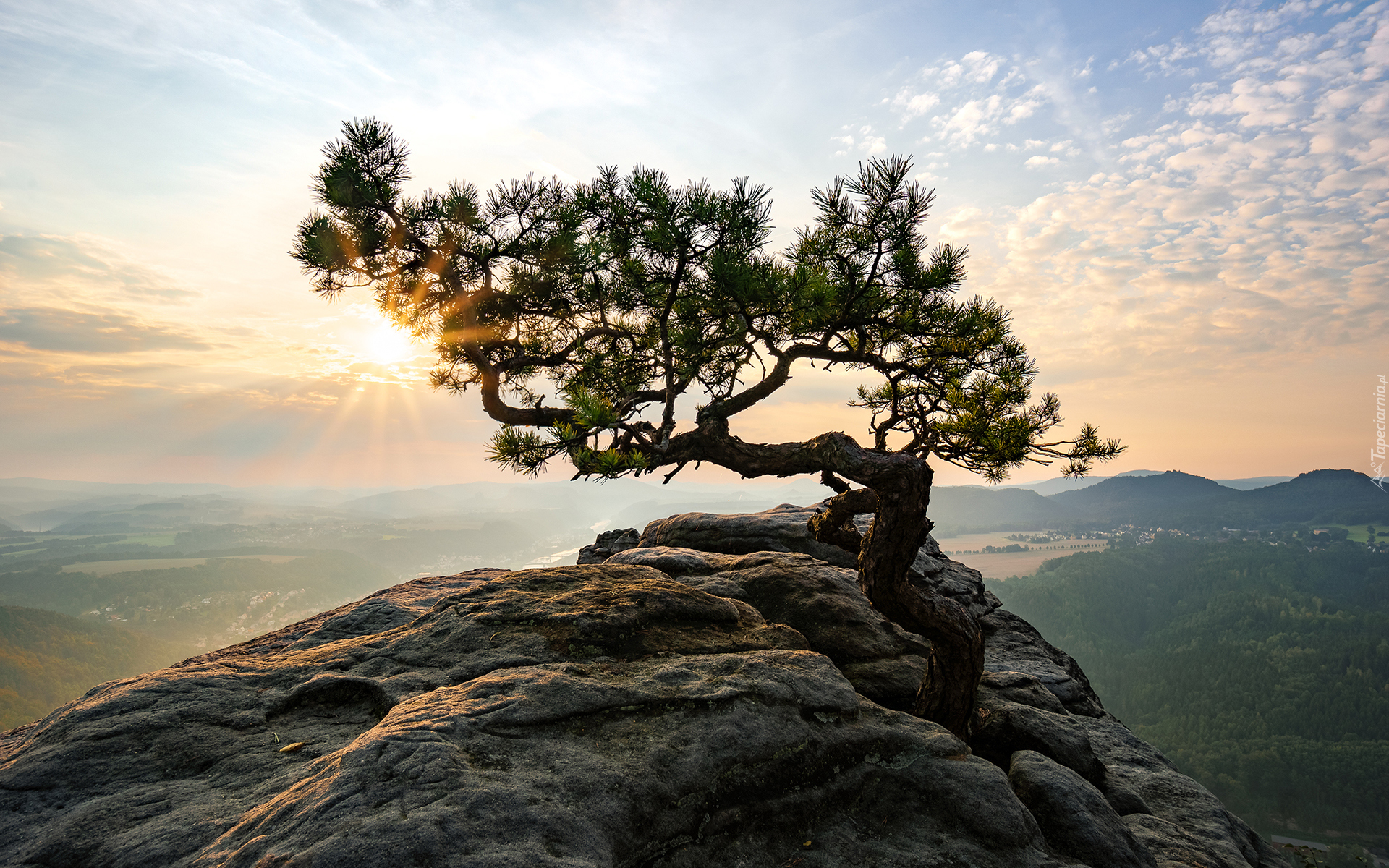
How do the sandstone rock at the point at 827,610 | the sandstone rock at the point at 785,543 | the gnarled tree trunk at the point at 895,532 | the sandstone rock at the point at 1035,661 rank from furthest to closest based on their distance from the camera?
the sandstone rock at the point at 785,543 < the sandstone rock at the point at 1035,661 < the sandstone rock at the point at 827,610 < the gnarled tree trunk at the point at 895,532


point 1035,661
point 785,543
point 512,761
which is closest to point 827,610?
point 785,543

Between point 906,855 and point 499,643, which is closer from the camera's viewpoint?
point 906,855

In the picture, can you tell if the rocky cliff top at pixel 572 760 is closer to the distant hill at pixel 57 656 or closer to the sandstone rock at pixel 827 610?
the sandstone rock at pixel 827 610

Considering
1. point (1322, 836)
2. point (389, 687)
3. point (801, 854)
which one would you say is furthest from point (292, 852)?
point (1322, 836)

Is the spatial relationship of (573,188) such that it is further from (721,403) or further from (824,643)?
(824,643)

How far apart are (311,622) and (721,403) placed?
29.7 ft

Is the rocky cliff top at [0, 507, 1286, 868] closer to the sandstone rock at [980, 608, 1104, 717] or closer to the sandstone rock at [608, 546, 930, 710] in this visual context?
the sandstone rock at [608, 546, 930, 710]

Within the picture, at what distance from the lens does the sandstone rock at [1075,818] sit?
7102 millimetres

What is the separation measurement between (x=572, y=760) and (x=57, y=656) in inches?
9363

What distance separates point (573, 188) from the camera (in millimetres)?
9469

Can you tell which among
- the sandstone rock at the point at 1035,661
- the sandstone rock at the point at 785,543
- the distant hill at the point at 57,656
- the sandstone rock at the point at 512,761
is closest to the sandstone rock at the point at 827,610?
the sandstone rock at the point at 512,761

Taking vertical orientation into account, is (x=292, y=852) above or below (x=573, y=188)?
below

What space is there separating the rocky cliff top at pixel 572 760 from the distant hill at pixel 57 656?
194766 mm

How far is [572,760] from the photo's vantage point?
5.87 meters
